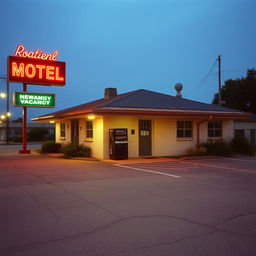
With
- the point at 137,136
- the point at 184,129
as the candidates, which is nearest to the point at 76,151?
the point at 137,136

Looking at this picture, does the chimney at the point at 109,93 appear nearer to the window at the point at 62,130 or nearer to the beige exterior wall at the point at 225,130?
the window at the point at 62,130

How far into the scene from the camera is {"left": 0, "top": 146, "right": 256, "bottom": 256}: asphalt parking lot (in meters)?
4.77

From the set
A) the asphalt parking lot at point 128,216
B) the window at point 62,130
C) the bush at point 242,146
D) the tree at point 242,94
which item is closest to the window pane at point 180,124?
the bush at point 242,146

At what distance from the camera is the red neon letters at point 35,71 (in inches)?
899

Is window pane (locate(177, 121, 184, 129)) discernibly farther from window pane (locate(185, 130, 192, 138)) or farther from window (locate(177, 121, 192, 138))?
window pane (locate(185, 130, 192, 138))

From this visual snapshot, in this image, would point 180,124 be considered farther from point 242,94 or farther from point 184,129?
point 242,94

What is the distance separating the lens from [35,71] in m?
23.8

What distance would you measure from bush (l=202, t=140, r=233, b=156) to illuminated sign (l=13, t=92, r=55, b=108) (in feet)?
39.3

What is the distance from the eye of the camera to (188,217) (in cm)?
633

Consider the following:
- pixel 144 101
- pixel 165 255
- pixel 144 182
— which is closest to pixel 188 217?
pixel 165 255

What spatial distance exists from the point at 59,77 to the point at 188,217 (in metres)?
20.8

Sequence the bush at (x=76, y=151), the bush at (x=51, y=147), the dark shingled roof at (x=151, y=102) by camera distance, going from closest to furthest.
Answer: the dark shingled roof at (x=151, y=102) → the bush at (x=76, y=151) → the bush at (x=51, y=147)

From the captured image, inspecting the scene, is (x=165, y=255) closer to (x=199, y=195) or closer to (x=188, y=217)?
(x=188, y=217)

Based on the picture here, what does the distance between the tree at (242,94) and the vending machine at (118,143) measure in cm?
3324
